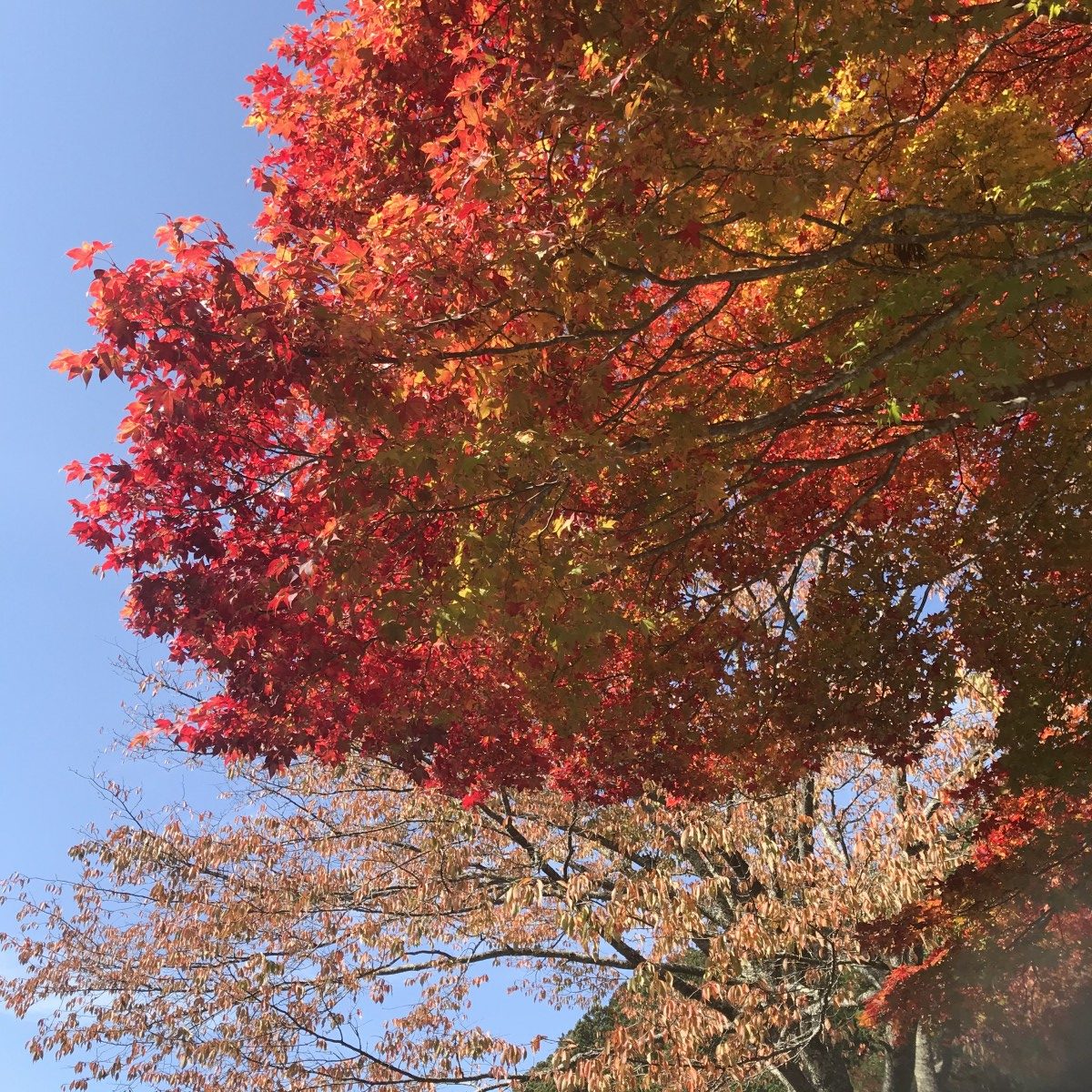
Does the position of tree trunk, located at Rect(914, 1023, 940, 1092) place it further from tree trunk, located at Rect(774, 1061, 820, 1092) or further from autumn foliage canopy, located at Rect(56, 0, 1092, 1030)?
autumn foliage canopy, located at Rect(56, 0, 1092, 1030)

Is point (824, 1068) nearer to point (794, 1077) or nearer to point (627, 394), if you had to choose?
point (794, 1077)

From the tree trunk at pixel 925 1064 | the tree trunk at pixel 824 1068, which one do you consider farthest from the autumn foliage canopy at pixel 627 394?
the tree trunk at pixel 925 1064

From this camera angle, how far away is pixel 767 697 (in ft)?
27.8

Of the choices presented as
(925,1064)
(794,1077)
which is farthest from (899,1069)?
(794,1077)

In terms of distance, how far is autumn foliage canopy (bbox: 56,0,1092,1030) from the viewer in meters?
4.76

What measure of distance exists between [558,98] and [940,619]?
613cm

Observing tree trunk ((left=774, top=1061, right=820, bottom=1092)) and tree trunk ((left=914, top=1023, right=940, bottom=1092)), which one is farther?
tree trunk ((left=914, top=1023, right=940, bottom=1092))

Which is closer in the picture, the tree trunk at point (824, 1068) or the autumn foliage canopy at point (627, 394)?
the autumn foliage canopy at point (627, 394)

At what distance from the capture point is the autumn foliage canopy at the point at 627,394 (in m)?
4.76

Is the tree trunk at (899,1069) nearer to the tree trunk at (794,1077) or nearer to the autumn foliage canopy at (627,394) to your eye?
the tree trunk at (794,1077)

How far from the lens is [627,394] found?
741cm

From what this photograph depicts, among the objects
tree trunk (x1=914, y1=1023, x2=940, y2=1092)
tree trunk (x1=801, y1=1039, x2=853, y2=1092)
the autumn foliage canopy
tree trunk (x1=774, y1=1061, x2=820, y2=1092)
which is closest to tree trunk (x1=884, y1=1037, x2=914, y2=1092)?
tree trunk (x1=914, y1=1023, x2=940, y2=1092)

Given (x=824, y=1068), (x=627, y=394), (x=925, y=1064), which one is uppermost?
(x=627, y=394)

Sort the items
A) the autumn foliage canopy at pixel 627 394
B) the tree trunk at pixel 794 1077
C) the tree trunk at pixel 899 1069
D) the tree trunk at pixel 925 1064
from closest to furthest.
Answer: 1. the autumn foliage canopy at pixel 627 394
2. the tree trunk at pixel 794 1077
3. the tree trunk at pixel 925 1064
4. the tree trunk at pixel 899 1069
